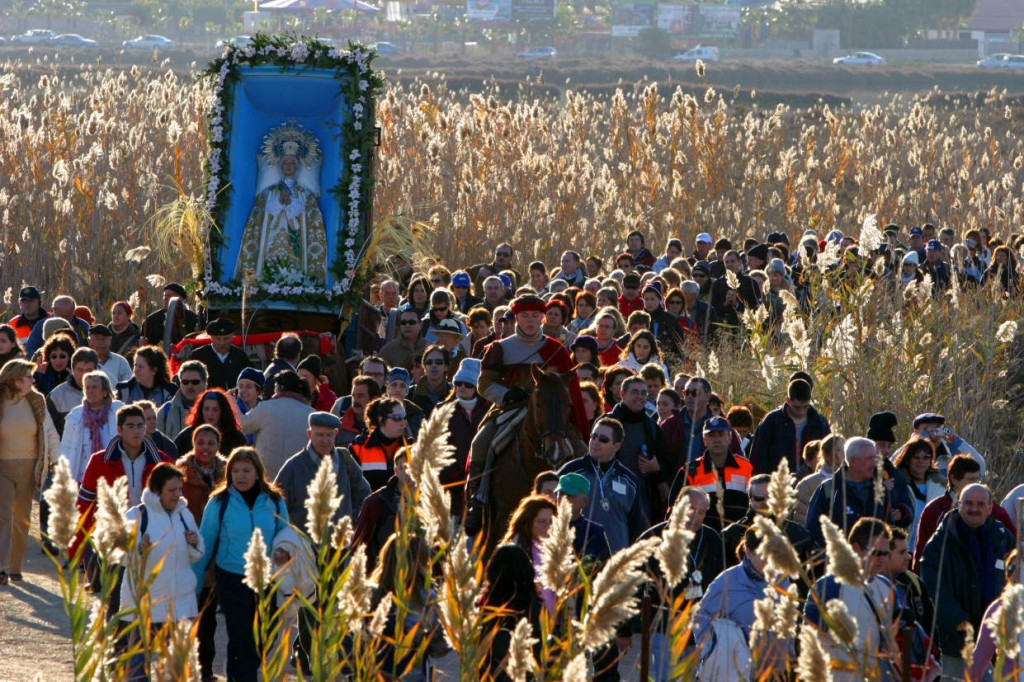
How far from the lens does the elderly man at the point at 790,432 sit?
11.2 metres

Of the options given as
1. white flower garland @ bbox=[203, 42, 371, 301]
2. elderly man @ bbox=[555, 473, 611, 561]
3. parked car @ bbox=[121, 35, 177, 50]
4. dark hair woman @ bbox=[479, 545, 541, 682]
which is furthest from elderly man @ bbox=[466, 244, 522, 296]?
parked car @ bbox=[121, 35, 177, 50]

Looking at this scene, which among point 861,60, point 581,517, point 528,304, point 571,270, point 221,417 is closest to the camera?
point 581,517

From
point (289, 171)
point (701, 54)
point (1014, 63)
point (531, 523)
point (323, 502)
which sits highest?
point (701, 54)

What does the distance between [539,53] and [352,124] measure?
7152 centimetres

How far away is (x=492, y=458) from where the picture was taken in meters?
10.5

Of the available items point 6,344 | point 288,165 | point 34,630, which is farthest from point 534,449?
point 288,165

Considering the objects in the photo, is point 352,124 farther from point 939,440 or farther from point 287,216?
point 939,440

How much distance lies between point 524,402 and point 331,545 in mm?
5832

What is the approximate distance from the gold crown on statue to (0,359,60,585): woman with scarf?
696 cm

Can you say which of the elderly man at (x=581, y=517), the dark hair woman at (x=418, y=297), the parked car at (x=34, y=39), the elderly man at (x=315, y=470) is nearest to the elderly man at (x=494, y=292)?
the dark hair woman at (x=418, y=297)

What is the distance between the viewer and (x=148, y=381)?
1230 centimetres

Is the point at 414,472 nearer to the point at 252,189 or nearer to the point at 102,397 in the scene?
the point at 102,397

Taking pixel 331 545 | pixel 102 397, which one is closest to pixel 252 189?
pixel 102 397

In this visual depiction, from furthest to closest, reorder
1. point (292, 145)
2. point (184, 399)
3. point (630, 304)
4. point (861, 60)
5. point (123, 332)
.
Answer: point (861, 60), point (292, 145), point (630, 304), point (123, 332), point (184, 399)
